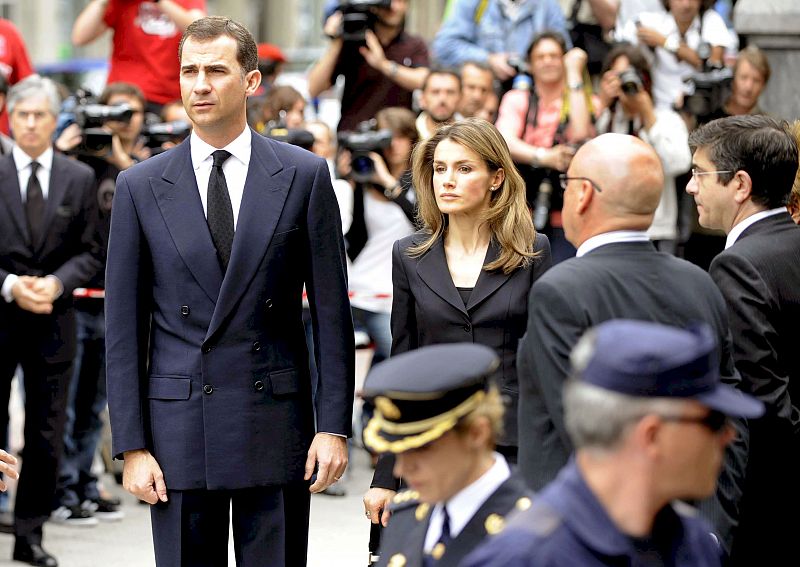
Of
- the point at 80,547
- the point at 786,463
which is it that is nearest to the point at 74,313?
the point at 80,547

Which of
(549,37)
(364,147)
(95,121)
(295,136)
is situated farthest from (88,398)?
(549,37)

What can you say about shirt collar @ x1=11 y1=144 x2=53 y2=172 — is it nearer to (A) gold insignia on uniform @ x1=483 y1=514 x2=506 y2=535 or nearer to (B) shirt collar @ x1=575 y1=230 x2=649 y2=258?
(B) shirt collar @ x1=575 y1=230 x2=649 y2=258

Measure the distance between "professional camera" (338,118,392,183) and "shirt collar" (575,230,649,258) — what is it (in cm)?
484

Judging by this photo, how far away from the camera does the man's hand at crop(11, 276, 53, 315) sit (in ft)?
23.6

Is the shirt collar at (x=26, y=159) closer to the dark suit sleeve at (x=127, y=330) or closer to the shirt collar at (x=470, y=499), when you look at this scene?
the dark suit sleeve at (x=127, y=330)

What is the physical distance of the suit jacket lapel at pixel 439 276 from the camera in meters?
4.90

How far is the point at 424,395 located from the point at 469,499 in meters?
0.26

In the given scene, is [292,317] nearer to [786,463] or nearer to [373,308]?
[786,463]

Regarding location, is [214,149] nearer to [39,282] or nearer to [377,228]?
[39,282]

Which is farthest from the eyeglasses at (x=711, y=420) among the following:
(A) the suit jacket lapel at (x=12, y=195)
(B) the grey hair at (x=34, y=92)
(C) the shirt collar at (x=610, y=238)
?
(B) the grey hair at (x=34, y=92)

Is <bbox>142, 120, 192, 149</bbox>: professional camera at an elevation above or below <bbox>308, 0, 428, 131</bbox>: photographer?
below

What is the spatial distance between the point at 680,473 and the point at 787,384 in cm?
238

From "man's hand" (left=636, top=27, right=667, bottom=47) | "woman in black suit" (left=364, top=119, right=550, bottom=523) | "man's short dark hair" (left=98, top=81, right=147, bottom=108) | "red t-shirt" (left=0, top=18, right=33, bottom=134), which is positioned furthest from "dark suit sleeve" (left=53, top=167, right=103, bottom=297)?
"man's hand" (left=636, top=27, right=667, bottom=47)

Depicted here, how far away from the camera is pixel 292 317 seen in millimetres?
4797
